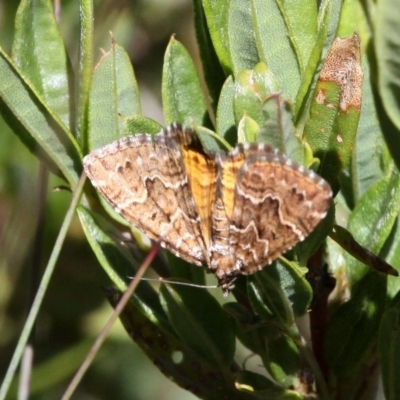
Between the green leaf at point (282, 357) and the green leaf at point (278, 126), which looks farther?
the green leaf at point (282, 357)

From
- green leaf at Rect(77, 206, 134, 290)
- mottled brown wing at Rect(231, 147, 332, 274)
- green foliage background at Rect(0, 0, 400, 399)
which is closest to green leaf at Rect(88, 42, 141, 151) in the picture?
green foliage background at Rect(0, 0, 400, 399)

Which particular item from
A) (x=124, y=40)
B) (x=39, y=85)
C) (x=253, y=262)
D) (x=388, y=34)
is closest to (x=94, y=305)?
(x=124, y=40)

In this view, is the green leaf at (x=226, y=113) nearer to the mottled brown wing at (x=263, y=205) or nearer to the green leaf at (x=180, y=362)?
the mottled brown wing at (x=263, y=205)

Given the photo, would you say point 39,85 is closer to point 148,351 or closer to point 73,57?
point 73,57

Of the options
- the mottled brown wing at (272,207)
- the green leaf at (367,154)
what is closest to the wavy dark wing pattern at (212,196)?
the mottled brown wing at (272,207)

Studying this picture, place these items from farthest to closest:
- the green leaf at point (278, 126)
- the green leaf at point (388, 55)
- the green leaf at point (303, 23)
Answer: the green leaf at point (303, 23)
the green leaf at point (278, 126)
the green leaf at point (388, 55)
